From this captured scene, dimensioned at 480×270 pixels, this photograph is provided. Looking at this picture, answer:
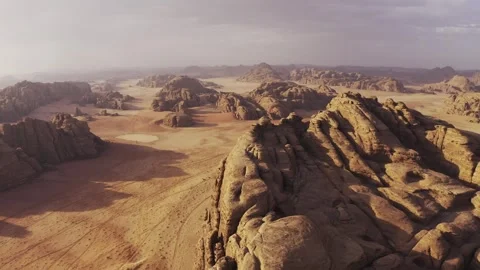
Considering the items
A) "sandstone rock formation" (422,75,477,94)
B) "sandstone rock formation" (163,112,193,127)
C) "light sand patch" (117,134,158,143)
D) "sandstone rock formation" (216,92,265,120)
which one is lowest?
"light sand patch" (117,134,158,143)

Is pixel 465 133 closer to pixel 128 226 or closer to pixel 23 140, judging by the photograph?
pixel 128 226

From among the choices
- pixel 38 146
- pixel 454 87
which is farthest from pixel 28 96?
pixel 454 87

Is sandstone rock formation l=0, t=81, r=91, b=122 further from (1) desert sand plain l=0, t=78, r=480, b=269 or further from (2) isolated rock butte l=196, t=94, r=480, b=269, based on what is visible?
(2) isolated rock butte l=196, t=94, r=480, b=269

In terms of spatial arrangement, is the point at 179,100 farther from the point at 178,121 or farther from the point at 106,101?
the point at 106,101

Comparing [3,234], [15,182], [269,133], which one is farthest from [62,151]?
[269,133]

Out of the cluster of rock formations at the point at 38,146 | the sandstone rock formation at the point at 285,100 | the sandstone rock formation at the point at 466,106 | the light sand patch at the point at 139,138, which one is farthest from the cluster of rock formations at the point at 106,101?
the sandstone rock formation at the point at 466,106

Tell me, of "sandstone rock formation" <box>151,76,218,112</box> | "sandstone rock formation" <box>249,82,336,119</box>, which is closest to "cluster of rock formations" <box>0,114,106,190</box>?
"sandstone rock formation" <box>151,76,218,112</box>
